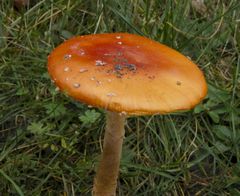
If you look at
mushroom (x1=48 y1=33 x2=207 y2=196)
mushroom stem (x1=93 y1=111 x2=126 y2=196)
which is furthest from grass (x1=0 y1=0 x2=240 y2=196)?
mushroom (x1=48 y1=33 x2=207 y2=196)

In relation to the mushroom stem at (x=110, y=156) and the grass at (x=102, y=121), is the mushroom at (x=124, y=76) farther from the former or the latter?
the grass at (x=102, y=121)

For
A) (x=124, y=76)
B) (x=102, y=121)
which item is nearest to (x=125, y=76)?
(x=124, y=76)

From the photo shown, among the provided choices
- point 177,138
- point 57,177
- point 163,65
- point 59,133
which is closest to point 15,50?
point 59,133

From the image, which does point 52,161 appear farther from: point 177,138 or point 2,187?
point 177,138

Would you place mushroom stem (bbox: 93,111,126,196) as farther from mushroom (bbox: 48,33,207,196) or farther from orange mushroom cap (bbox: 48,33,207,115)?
orange mushroom cap (bbox: 48,33,207,115)

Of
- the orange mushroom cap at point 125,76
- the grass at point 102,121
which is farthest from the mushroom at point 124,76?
the grass at point 102,121

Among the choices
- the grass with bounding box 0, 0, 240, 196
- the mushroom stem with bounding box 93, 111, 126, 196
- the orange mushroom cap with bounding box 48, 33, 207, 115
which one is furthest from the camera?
the grass with bounding box 0, 0, 240, 196

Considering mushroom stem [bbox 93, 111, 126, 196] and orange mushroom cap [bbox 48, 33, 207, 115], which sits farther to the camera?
mushroom stem [bbox 93, 111, 126, 196]
